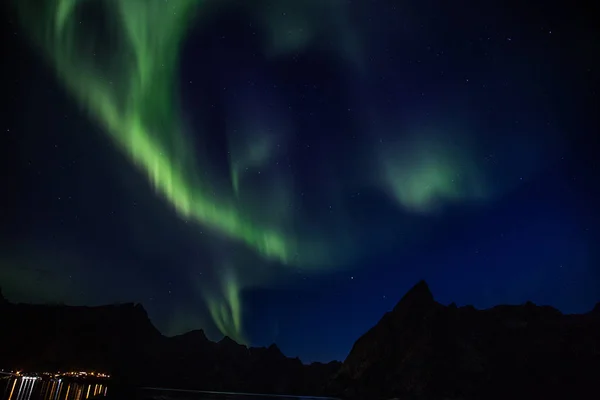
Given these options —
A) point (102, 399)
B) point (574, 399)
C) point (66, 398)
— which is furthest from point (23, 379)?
point (574, 399)

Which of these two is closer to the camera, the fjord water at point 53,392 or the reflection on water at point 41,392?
the reflection on water at point 41,392

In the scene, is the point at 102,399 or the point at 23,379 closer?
the point at 102,399

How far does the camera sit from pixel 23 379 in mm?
149875

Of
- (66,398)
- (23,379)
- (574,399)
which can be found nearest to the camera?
(66,398)

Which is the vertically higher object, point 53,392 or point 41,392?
point 53,392

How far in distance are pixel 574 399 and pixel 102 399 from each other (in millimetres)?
232204

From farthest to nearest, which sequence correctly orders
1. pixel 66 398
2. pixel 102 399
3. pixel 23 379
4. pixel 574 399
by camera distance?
pixel 574 399
pixel 23 379
pixel 66 398
pixel 102 399

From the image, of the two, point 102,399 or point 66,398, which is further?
point 66,398

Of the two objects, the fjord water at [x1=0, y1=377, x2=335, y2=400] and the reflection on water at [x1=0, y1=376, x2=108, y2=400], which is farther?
the fjord water at [x1=0, y1=377, x2=335, y2=400]

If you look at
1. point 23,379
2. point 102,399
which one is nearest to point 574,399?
point 102,399

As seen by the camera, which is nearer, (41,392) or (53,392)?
(41,392)

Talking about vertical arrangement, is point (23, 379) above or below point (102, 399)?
above

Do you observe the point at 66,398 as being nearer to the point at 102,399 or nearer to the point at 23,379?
the point at 102,399

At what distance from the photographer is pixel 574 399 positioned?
651 feet
